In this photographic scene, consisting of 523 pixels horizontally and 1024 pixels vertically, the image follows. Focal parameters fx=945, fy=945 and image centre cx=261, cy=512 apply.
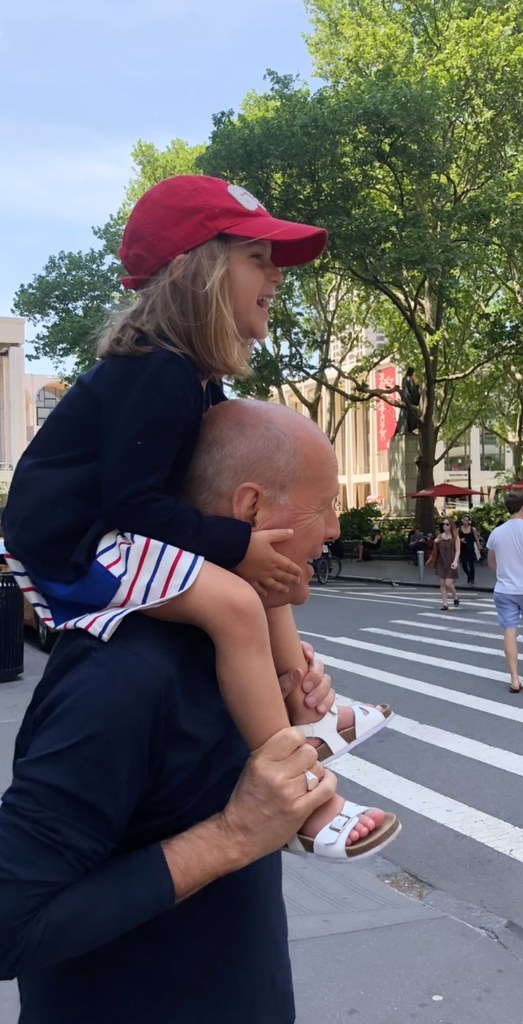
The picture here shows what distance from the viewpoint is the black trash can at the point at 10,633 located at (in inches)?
395

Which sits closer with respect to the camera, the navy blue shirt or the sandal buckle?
the navy blue shirt

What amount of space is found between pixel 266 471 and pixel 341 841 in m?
0.63

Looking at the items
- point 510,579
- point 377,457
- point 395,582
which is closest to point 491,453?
point 377,457

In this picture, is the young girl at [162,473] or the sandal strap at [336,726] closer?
the young girl at [162,473]

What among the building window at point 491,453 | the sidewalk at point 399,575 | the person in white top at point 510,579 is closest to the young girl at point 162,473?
the person in white top at point 510,579

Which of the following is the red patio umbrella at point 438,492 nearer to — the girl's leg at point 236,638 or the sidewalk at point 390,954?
the sidewalk at point 390,954

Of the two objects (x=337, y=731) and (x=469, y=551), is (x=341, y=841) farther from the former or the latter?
(x=469, y=551)

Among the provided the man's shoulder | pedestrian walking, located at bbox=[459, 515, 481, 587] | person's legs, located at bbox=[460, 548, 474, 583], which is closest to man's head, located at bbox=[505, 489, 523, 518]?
the man's shoulder

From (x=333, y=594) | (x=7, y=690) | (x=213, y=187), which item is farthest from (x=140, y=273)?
(x=333, y=594)

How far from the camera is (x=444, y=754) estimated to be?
7.43 metres

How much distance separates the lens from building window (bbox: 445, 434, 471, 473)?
242ft

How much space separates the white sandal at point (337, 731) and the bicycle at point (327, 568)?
24.6m

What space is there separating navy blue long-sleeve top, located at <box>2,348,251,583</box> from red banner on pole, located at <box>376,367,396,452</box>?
57.9 m

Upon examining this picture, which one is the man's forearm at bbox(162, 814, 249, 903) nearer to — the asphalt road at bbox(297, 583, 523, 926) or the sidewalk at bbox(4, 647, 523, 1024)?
the sidewalk at bbox(4, 647, 523, 1024)
